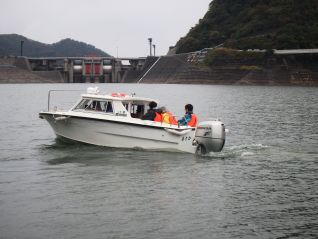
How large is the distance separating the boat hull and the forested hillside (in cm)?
13634

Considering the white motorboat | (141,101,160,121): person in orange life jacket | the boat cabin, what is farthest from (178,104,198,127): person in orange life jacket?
the boat cabin

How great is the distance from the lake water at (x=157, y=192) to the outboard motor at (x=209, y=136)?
53 centimetres

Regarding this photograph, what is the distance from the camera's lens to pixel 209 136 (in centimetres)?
2558

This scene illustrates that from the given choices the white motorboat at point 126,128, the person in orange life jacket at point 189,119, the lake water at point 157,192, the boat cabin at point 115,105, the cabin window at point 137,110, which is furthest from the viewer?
the cabin window at point 137,110

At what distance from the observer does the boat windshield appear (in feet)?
90.7

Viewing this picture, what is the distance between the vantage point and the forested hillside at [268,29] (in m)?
161

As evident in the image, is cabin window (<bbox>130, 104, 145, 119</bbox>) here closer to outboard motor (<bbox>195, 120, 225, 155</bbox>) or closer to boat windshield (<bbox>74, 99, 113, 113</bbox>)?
boat windshield (<bbox>74, 99, 113, 113</bbox>)

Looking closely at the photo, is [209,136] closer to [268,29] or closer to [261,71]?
[261,71]

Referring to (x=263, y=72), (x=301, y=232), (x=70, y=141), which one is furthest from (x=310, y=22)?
(x=301, y=232)

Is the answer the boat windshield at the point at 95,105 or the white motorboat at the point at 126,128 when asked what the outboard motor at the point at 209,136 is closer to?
the white motorboat at the point at 126,128

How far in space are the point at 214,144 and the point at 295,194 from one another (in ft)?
22.1

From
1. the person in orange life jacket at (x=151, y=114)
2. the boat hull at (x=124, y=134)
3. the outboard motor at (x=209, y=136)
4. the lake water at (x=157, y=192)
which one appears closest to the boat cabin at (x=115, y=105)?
the boat hull at (x=124, y=134)

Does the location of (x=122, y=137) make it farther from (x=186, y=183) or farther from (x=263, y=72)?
(x=263, y=72)

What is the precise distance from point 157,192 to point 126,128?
7.72m
